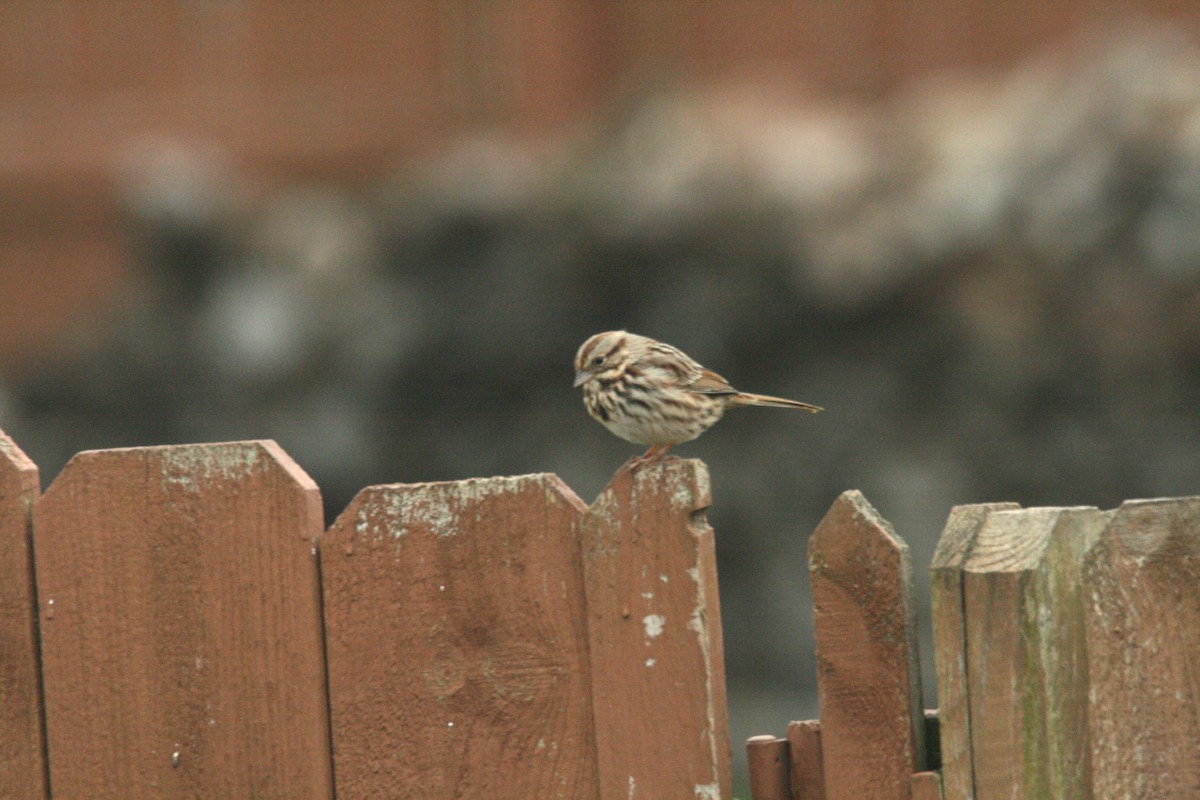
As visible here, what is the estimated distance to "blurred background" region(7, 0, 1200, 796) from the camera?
7762 millimetres

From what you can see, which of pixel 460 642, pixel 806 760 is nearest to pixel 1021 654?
pixel 806 760

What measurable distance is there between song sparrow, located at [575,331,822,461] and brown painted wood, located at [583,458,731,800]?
5.61ft

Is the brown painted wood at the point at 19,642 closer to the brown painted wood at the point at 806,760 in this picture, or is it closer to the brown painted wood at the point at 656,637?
the brown painted wood at the point at 656,637

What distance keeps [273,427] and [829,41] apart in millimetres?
5002

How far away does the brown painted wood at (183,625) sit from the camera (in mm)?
2996

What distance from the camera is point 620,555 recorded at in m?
2.83

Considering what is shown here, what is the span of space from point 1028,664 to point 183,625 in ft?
4.39

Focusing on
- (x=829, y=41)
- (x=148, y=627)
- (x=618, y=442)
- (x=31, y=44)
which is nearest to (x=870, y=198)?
(x=618, y=442)

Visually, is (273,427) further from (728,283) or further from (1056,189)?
(1056,189)

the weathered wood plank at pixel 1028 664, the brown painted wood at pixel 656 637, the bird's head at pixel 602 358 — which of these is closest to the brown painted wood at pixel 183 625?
the brown painted wood at pixel 656 637

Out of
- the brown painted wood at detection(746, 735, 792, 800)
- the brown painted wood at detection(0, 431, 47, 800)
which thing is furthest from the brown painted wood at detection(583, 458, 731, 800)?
the brown painted wood at detection(0, 431, 47, 800)

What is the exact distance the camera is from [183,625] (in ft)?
10.0

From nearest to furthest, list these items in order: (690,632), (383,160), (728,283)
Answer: (690,632)
(728,283)
(383,160)

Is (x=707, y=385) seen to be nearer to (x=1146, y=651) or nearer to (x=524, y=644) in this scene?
(x=524, y=644)
